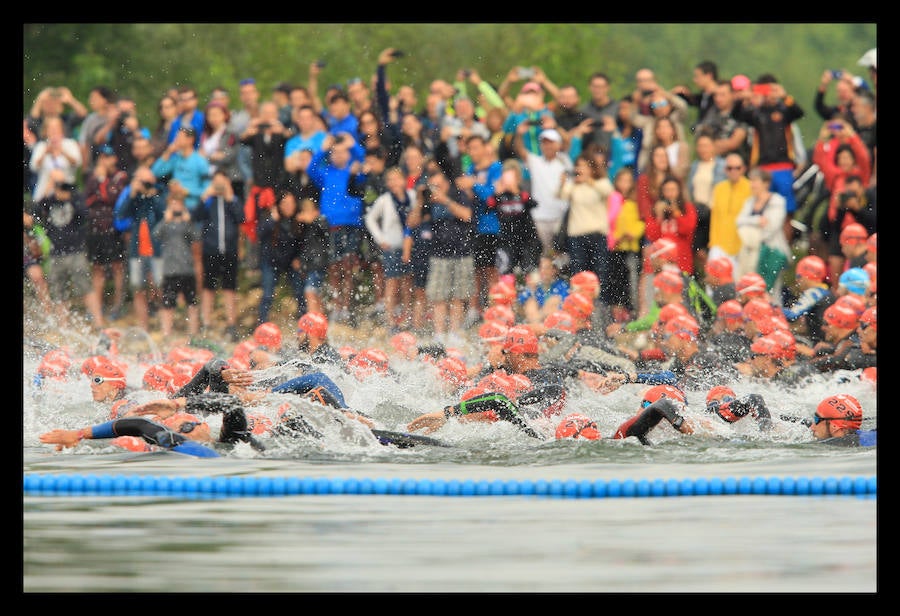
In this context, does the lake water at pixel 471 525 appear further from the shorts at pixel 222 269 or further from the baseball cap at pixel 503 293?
the shorts at pixel 222 269

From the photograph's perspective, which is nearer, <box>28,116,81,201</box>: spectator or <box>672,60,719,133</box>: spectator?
<box>672,60,719,133</box>: spectator

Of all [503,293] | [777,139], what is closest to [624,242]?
[503,293]

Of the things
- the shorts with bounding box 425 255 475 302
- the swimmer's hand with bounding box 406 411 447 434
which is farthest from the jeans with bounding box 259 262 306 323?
the swimmer's hand with bounding box 406 411 447 434

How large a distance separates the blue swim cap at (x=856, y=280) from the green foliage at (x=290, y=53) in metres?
7.12

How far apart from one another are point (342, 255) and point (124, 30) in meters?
6.01

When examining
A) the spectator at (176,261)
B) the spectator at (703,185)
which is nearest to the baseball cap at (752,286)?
the spectator at (703,185)

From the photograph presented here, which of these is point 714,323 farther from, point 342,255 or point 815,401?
point 342,255

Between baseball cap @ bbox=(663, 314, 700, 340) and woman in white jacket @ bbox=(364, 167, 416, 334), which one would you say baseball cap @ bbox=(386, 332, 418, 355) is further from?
baseball cap @ bbox=(663, 314, 700, 340)

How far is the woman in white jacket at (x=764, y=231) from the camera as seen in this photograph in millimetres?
14461

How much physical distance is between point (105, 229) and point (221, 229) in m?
1.18

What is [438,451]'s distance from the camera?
1053 cm

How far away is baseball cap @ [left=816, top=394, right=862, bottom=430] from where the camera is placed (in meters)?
10.5

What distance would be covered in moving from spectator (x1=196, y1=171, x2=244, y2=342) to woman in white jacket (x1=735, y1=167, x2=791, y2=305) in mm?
4569
